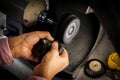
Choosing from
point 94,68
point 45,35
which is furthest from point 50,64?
point 94,68

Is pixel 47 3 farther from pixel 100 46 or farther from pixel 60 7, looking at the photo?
pixel 100 46

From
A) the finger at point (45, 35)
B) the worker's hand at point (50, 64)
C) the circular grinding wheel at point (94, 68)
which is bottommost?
the circular grinding wheel at point (94, 68)

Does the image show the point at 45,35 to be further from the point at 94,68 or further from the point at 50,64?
the point at 94,68

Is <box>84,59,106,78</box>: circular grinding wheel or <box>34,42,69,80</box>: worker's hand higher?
<box>34,42,69,80</box>: worker's hand

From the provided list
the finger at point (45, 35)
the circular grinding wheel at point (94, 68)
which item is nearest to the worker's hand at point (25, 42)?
the finger at point (45, 35)

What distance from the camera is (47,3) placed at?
0.96m

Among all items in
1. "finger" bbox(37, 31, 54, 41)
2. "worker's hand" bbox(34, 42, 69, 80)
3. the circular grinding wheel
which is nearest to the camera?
"worker's hand" bbox(34, 42, 69, 80)

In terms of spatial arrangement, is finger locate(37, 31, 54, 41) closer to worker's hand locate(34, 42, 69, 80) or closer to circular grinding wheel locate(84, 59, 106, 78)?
worker's hand locate(34, 42, 69, 80)

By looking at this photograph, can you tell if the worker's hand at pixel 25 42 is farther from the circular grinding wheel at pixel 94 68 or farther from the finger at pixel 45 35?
the circular grinding wheel at pixel 94 68

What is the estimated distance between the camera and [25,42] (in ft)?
2.76

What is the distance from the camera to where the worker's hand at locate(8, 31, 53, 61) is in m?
0.83

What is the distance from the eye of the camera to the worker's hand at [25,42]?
0.83m

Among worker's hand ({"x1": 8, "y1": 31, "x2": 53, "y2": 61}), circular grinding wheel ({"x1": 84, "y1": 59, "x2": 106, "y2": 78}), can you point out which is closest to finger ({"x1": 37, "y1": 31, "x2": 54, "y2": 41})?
worker's hand ({"x1": 8, "y1": 31, "x2": 53, "y2": 61})

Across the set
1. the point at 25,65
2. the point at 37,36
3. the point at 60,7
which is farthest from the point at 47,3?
the point at 25,65
